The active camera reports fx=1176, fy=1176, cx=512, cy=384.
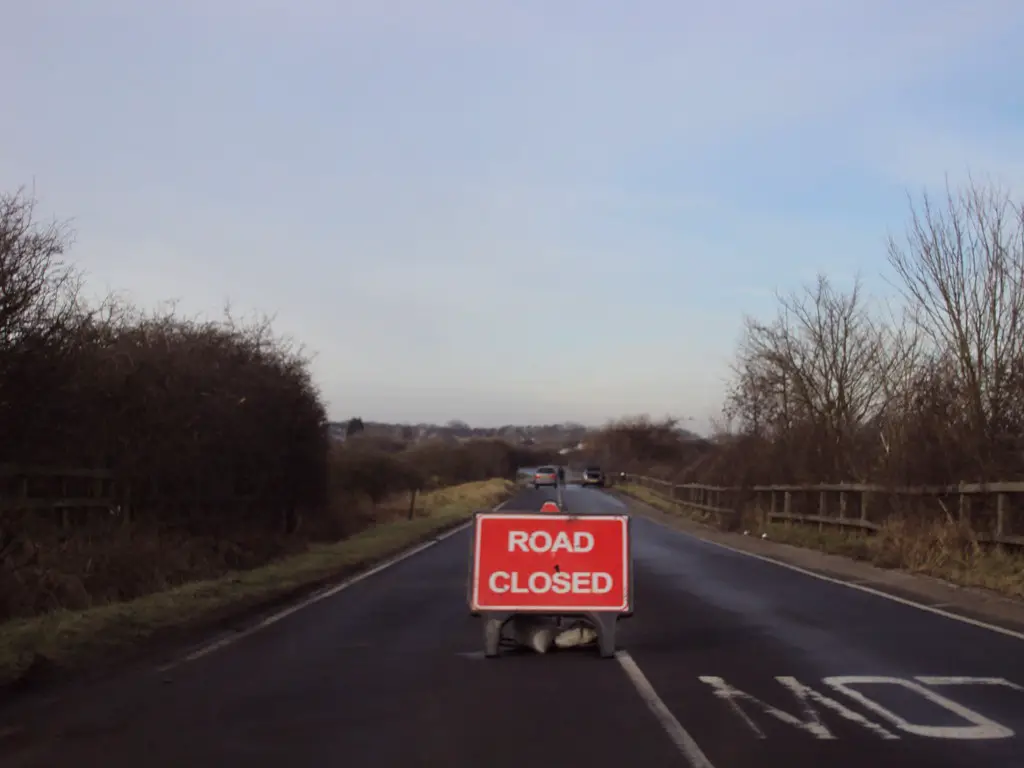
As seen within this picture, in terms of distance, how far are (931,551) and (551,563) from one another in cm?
1118

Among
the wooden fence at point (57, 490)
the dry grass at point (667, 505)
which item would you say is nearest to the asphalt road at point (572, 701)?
the wooden fence at point (57, 490)

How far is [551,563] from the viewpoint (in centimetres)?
1126

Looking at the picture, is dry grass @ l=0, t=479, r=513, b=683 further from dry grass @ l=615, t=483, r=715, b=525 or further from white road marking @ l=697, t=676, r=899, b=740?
dry grass @ l=615, t=483, r=715, b=525

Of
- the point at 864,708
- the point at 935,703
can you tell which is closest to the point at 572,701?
the point at 864,708

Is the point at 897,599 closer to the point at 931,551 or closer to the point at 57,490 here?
the point at 931,551

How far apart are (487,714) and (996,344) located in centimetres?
1667

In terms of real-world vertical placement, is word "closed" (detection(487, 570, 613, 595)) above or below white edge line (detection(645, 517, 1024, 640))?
above

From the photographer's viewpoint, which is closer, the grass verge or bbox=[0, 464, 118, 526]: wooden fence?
bbox=[0, 464, 118, 526]: wooden fence

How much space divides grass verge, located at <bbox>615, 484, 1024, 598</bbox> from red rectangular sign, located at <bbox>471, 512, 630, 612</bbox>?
7.20 metres

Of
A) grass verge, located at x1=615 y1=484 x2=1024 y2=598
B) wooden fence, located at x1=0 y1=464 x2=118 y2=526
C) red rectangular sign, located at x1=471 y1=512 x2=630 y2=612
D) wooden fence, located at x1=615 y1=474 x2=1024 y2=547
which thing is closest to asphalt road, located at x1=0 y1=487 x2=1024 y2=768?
red rectangular sign, located at x1=471 y1=512 x2=630 y2=612

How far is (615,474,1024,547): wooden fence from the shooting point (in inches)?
736

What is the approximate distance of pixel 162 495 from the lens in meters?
21.9

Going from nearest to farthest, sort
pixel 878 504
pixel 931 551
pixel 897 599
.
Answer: pixel 897 599, pixel 931 551, pixel 878 504

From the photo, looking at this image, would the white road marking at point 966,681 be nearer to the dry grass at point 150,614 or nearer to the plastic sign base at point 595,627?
the plastic sign base at point 595,627
